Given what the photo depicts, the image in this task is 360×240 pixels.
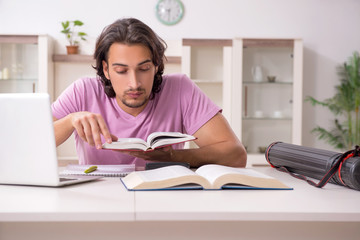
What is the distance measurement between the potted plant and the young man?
8.33 feet

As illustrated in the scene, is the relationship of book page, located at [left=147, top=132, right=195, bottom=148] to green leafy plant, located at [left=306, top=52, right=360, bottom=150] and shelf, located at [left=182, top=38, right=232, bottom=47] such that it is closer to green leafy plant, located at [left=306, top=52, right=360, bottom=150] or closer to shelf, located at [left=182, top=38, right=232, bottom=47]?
shelf, located at [left=182, top=38, right=232, bottom=47]

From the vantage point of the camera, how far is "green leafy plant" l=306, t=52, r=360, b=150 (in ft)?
15.8

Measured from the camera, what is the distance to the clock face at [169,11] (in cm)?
484

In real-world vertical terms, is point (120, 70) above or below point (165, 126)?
above

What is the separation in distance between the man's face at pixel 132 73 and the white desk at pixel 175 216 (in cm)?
84

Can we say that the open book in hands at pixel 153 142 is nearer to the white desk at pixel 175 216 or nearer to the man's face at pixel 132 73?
the white desk at pixel 175 216

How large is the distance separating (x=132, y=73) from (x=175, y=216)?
105cm

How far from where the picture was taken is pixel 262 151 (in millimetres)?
4719

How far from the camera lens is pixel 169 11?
15.9ft

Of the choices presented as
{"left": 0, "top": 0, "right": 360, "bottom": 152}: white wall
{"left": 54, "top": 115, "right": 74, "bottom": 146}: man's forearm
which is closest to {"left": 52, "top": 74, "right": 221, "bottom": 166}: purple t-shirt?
{"left": 54, "top": 115, "right": 74, "bottom": 146}: man's forearm

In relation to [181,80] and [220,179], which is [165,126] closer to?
[181,80]

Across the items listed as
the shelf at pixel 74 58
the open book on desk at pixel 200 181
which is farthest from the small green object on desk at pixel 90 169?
the shelf at pixel 74 58

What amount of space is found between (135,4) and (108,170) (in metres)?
3.60

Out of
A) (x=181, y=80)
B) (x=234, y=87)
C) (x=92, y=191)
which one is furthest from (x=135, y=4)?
(x=92, y=191)
